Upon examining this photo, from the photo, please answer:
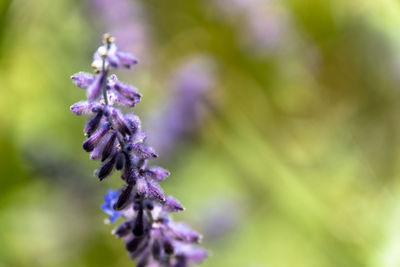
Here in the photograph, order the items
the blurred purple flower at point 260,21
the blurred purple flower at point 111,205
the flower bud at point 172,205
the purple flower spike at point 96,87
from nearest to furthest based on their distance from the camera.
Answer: the purple flower spike at point 96,87
the flower bud at point 172,205
the blurred purple flower at point 111,205
the blurred purple flower at point 260,21

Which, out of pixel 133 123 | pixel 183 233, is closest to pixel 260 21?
pixel 183 233

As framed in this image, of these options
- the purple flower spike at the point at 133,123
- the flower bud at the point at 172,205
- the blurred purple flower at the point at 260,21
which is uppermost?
the blurred purple flower at the point at 260,21

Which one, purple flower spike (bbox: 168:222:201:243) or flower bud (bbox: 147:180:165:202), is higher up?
purple flower spike (bbox: 168:222:201:243)

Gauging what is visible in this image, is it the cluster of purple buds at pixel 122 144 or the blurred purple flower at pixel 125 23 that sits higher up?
the blurred purple flower at pixel 125 23

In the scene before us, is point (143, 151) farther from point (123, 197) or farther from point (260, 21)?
point (260, 21)

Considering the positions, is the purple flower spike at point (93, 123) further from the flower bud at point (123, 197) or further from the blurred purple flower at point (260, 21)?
the blurred purple flower at point (260, 21)

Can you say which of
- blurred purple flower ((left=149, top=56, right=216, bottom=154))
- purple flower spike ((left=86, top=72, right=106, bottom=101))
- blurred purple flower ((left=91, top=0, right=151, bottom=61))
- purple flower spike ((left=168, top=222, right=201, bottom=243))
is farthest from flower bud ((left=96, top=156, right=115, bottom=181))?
blurred purple flower ((left=91, top=0, right=151, bottom=61))

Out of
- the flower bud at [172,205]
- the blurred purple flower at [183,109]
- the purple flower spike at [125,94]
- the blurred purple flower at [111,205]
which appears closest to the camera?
the purple flower spike at [125,94]

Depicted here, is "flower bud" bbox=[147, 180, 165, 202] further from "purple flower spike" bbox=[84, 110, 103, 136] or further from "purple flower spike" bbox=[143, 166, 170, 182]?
"purple flower spike" bbox=[84, 110, 103, 136]

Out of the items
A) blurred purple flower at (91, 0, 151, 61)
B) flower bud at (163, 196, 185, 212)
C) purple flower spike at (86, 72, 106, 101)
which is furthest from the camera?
blurred purple flower at (91, 0, 151, 61)

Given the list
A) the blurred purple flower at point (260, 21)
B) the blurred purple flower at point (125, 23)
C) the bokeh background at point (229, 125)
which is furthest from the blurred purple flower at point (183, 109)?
the blurred purple flower at point (260, 21)
